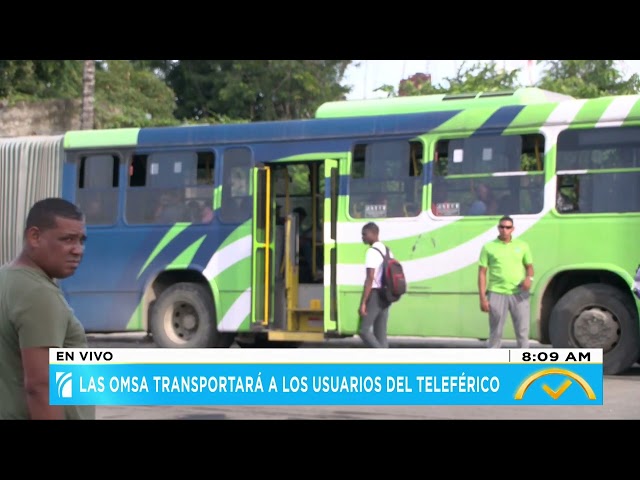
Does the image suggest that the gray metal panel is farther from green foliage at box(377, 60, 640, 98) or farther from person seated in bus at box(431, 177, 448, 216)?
green foliage at box(377, 60, 640, 98)

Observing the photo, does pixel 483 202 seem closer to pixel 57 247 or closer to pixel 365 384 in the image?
pixel 365 384

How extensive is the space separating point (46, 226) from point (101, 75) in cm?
2861

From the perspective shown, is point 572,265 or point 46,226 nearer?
point 46,226

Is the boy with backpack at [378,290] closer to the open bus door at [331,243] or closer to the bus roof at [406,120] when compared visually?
the open bus door at [331,243]

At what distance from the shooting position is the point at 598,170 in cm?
1318

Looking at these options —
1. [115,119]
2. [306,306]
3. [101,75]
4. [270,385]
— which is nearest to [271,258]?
[306,306]

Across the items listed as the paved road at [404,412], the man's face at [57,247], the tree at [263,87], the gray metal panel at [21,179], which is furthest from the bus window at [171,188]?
the tree at [263,87]

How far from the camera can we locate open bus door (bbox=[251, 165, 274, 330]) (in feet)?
50.0

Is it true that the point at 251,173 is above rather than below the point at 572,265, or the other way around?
above

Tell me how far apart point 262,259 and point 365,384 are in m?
9.53

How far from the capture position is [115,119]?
2859cm

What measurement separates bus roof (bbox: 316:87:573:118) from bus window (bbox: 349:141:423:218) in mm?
502

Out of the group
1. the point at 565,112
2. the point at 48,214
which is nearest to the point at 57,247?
the point at 48,214
